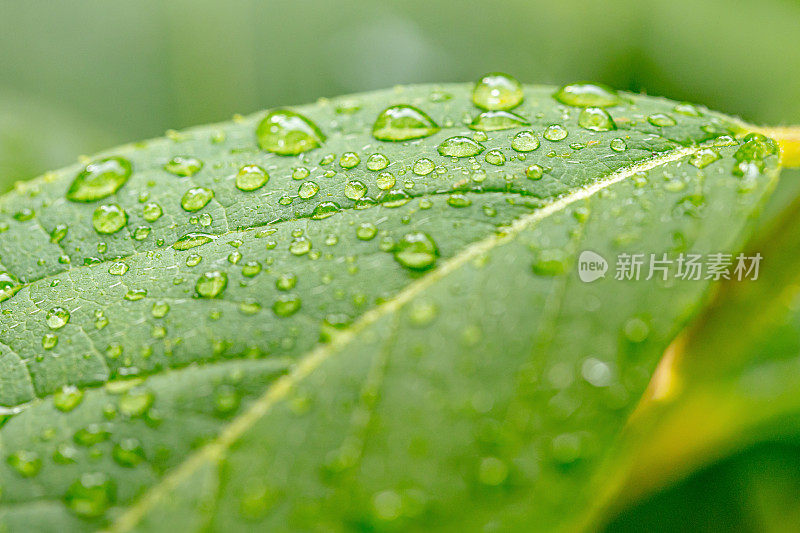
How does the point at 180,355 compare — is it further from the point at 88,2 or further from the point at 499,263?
the point at 88,2

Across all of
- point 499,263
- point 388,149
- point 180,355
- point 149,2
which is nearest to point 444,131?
point 388,149

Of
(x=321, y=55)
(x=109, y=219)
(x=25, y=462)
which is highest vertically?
(x=109, y=219)

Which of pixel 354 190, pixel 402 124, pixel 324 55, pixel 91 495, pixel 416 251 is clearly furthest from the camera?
pixel 324 55

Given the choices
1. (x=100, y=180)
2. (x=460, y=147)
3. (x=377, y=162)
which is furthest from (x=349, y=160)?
(x=100, y=180)

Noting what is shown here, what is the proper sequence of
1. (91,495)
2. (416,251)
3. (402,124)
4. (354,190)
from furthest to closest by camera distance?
1. (402,124)
2. (354,190)
3. (416,251)
4. (91,495)

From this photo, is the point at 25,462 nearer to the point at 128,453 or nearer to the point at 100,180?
the point at 128,453
